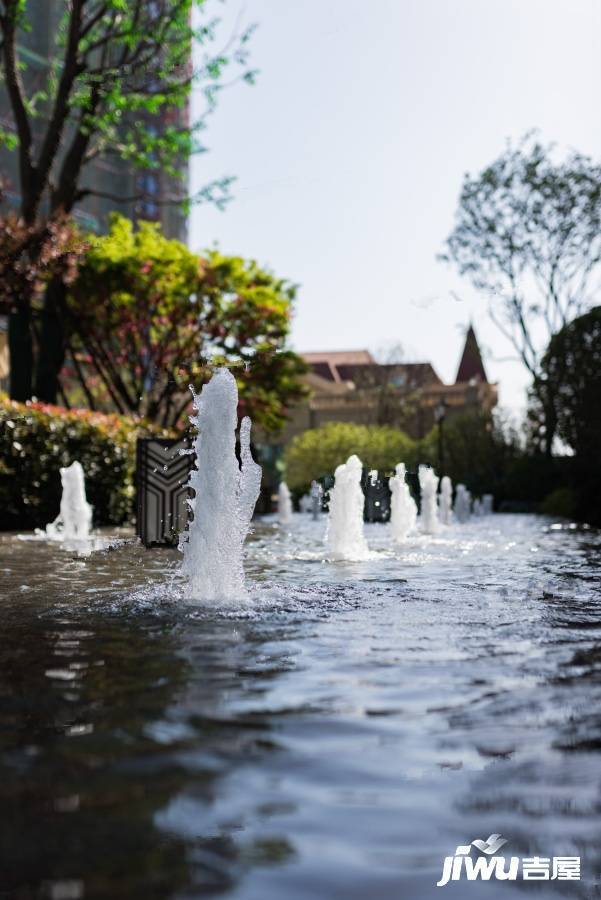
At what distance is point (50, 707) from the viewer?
423cm

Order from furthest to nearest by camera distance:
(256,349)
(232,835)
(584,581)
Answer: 1. (256,349)
2. (584,581)
3. (232,835)

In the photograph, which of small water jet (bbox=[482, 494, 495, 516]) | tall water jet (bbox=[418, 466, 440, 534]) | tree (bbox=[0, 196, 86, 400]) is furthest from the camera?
small water jet (bbox=[482, 494, 495, 516])

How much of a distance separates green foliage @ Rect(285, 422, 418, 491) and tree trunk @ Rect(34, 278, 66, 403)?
935 inches

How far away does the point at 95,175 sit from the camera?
284 ft

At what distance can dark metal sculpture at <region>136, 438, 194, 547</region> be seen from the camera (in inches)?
581

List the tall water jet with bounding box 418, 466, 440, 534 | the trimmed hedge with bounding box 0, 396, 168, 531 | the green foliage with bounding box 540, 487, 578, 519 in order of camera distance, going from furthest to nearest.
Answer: the green foliage with bounding box 540, 487, 578, 519, the tall water jet with bounding box 418, 466, 440, 534, the trimmed hedge with bounding box 0, 396, 168, 531

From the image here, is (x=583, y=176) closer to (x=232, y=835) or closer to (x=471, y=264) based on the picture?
(x=471, y=264)

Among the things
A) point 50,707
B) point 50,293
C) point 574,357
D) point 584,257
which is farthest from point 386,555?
point 584,257

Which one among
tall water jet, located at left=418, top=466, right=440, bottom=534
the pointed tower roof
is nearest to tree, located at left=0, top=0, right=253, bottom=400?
tall water jet, located at left=418, top=466, right=440, bottom=534

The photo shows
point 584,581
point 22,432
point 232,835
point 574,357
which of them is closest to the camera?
point 232,835

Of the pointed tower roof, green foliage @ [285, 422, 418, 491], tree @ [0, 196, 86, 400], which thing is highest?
the pointed tower roof

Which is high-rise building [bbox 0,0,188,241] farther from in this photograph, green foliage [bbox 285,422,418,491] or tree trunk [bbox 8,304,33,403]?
tree trunk [bbox 8,304,33,403]

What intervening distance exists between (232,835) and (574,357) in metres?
32.2

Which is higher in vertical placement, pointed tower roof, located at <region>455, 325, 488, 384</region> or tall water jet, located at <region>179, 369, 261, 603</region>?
pointed tower roof, located at <region>455, 325, 488, 384</region>
